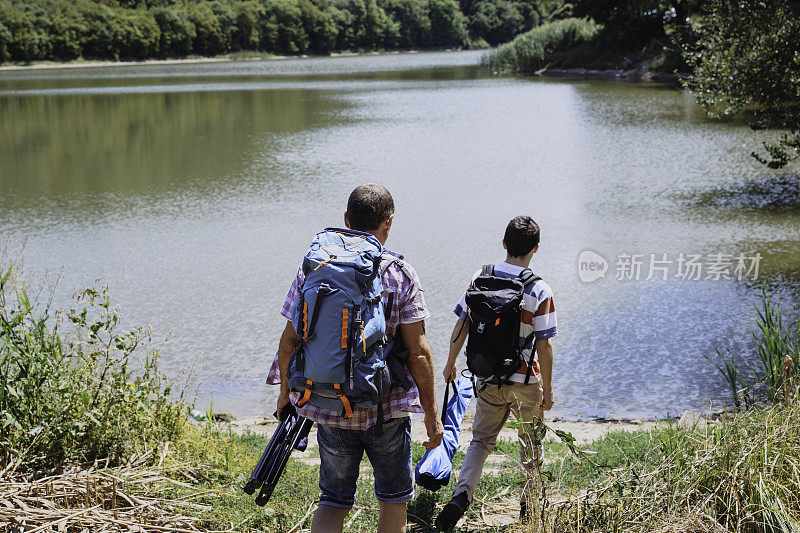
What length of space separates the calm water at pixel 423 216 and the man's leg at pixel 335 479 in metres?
2.80

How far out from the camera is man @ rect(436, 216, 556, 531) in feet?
10.9

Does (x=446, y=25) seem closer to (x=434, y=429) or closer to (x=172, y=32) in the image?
(x=172, y=32)

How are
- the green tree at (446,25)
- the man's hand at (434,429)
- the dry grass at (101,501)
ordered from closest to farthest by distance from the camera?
1. the man's hand at (434,429)
2. the dry grass at (101,501)
3. the green tree at (446,25)

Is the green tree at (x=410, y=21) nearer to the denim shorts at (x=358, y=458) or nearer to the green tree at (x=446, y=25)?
the green tree at (x=446, y=25)

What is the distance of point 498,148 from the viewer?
16.5 m

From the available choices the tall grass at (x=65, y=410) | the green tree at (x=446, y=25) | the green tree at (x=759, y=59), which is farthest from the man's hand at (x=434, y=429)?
the green tree at (x=446, y=25)

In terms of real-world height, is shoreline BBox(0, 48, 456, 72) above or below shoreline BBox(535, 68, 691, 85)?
above

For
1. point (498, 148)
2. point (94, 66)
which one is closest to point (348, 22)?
point (94, 66)

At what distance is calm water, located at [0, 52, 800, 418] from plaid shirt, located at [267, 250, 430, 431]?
2.86 m

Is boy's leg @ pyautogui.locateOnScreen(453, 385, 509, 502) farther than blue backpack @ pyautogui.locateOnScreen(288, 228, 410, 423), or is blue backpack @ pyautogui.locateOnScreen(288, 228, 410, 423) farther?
boy's leg @ pyautogui.locateOnScreen(453, 385, 509, 502)

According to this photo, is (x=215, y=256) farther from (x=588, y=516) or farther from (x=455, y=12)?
(x=455, y=12)

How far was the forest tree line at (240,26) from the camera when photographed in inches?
2761

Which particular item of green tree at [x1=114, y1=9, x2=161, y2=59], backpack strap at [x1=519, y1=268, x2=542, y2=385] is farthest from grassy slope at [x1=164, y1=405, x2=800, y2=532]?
green tree at [x1=114, y1=9, x2=161, y2=59]

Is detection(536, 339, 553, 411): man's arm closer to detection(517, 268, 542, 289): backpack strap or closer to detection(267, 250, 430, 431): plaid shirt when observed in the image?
detection(517, 268, 542, 289): backpack strap
